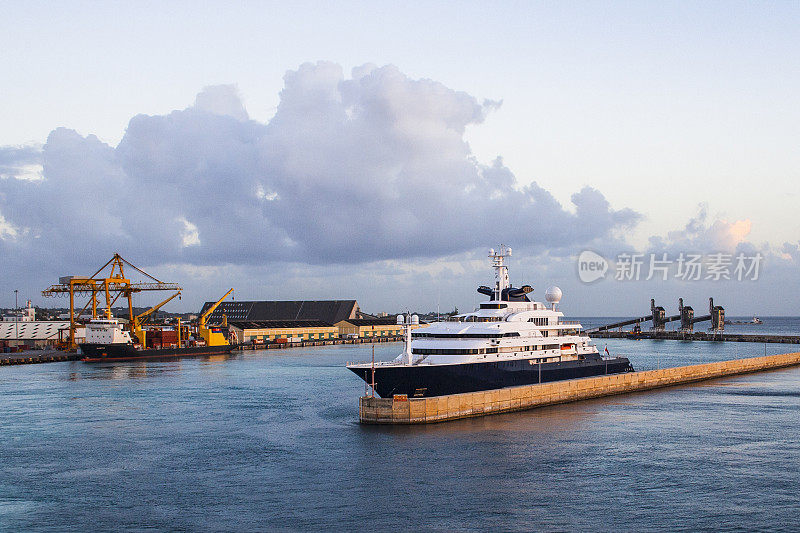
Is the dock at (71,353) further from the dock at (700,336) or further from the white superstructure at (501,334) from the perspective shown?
the dock at (700,336)

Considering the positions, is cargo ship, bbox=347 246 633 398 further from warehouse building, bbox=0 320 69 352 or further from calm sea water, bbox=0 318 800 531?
warehouse building, bbox=0 320 69 352

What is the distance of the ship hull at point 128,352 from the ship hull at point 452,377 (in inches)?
2829

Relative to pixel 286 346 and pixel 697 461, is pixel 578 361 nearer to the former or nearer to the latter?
pixel 697 461

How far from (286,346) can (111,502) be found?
114 metres

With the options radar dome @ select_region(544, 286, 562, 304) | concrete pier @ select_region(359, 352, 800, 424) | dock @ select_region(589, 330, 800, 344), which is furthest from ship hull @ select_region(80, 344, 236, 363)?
dock @ select_region(589, 330, 800, 344)

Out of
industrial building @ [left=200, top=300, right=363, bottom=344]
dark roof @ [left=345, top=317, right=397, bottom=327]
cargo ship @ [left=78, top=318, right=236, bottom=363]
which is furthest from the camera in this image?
dark roof @ [left=345, top=317, right=397, bottom=327]

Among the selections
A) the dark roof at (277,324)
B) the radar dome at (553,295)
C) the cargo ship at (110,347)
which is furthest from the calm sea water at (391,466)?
the dark roof at (277,324)

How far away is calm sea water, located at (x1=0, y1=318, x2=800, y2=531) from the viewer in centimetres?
2575

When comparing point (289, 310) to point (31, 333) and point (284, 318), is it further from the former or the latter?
point (31, 333)

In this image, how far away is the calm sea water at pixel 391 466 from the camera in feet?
84.5

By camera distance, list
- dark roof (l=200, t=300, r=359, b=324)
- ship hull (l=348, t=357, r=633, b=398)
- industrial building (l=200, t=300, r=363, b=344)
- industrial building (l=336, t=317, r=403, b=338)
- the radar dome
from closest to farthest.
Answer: ship hull (l=348, t=357, r=633, b=398), the radar dome, industrial building (l=200, t=300, r=363, b=344), industrial building (l=336, t=317, r=403, b=338), dark roof (l=200, t=300, r=359, b=324)

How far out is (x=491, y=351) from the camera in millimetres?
49781

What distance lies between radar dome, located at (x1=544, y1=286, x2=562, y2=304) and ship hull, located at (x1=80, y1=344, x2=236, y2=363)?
73.6 m

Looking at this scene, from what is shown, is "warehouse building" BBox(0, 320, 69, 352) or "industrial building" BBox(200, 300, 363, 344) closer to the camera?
"warehouse building" BBox(0, 320, 69, 352)
